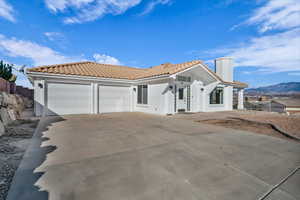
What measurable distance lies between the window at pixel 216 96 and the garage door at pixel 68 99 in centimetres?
1176

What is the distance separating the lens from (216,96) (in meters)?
14.8

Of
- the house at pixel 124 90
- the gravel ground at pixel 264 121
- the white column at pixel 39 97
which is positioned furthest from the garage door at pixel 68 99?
the gravel ground at pixel 264 121

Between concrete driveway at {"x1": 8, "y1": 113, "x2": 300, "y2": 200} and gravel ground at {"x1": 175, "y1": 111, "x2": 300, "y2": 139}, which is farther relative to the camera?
gravel ground at {"x1": 175, "y1": 111, "x2": 300, "y2": 139}

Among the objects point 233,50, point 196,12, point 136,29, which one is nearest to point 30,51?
point 136,29

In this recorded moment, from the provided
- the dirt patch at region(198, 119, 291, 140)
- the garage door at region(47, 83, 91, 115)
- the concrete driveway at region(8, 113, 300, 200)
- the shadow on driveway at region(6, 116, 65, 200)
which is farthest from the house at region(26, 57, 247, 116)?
the shadow on driveway at region(6, 116, 65, 200)

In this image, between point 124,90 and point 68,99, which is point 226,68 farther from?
point 68,99

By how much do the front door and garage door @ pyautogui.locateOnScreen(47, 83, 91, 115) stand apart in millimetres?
7385

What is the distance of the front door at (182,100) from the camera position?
39.5 feet

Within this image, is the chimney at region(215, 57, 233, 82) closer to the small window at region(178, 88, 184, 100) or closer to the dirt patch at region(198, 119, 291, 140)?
the small window at region(178, 88, 184, 100)

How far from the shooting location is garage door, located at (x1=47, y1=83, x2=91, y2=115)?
995 centimetres

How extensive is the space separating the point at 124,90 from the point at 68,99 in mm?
4576

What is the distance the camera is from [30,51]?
604 inches

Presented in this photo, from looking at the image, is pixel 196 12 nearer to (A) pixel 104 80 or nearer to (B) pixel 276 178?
(A) pixel 104 80

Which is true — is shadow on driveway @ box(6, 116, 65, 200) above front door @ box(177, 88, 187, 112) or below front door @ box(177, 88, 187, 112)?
below
